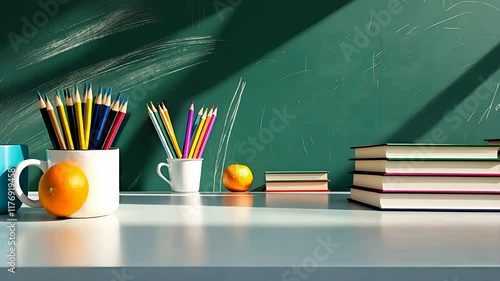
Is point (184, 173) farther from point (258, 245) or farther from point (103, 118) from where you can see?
point (258, 245)

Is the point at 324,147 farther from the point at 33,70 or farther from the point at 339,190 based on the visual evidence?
the point at 33,70

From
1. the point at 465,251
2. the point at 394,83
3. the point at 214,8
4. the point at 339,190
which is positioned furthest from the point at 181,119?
the point at 465,251

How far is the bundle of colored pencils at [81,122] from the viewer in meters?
0.70

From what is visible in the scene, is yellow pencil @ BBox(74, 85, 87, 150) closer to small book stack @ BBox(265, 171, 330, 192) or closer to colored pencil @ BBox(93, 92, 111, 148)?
colored pencil @ BBox(93, 92, 111, 148)

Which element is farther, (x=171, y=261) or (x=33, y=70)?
(x=33, y=70)

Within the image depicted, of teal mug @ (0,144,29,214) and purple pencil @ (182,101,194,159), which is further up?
purple pencil @ (182,101,194,159)

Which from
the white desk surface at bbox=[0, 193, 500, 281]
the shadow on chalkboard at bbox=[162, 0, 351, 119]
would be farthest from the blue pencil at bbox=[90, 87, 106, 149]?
the shadow on chalkboard at bbox=[162, 0, 351, 119]

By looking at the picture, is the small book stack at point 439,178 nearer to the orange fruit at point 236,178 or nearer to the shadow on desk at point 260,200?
the shadow on desk at point 260,200

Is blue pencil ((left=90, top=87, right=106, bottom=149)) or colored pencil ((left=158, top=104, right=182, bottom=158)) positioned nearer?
blue pencil ((left=90, top=87, right=106, bottom=149))

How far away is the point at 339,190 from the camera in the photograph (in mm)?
1210

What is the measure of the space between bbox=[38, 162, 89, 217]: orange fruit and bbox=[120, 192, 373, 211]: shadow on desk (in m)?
0.25

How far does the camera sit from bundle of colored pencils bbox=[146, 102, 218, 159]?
3.72ft
